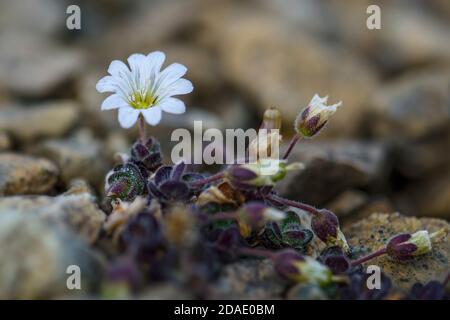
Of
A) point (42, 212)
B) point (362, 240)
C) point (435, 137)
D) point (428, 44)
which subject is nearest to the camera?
point (42, 212)

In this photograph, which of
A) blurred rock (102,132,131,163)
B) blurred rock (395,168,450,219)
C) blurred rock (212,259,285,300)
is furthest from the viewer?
blurred rock (395,168,450,219)

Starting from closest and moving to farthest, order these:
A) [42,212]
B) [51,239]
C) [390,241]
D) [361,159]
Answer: [51,239], [42,212], [390,241], [361,159]

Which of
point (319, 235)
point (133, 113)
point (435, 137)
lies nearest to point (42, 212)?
point (133, 113)

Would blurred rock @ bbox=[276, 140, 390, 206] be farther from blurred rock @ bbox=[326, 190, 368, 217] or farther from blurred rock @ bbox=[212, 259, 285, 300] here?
blurred rock @ bbox=[212, 259, 285, 300]

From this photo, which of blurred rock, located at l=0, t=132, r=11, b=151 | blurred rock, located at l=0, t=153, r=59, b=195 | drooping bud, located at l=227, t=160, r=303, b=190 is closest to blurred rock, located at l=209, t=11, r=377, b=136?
blurred rock, located at l=0, t=132, r=11, b=151

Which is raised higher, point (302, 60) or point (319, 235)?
point (302, 60)

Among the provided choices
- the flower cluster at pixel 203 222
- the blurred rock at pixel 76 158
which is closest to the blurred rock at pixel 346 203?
the flower cluster at pixel 203 222

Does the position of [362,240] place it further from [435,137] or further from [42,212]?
[435,137]
